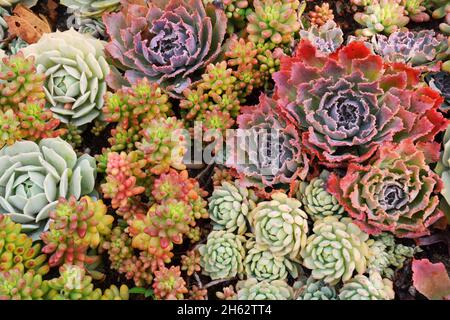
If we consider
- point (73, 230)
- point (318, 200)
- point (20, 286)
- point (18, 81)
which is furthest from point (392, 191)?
point (18, 81)

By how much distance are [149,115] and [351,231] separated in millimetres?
774

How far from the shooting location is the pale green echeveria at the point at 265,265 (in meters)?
1.59

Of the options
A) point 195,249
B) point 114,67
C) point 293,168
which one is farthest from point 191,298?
point 114,67

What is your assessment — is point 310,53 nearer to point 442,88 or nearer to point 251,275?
point 442,88

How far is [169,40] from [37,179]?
70cm

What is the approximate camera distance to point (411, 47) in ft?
6.25

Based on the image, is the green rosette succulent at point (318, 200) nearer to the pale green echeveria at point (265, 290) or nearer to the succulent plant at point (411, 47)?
the pale green echeveria at point (265, 290)

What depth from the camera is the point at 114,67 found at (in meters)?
1.96

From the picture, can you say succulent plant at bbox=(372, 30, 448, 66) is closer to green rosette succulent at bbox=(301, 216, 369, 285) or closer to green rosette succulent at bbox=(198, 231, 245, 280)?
green rosette succulent at bbox=(301, 216, 369, 285)

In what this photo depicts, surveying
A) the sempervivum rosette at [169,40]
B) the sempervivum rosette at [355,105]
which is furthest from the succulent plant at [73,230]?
the sempervivum rosette at [355,105]

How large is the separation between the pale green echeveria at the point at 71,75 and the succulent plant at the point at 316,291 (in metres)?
0.97

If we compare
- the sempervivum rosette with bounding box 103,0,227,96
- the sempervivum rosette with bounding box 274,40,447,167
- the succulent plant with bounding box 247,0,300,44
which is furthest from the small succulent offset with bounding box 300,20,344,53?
the sempervivum rosette with bounding box 103,0,227,96

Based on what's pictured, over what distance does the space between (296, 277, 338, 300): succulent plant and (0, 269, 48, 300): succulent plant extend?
0.76 metres

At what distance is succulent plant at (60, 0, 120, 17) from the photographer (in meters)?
2.11
